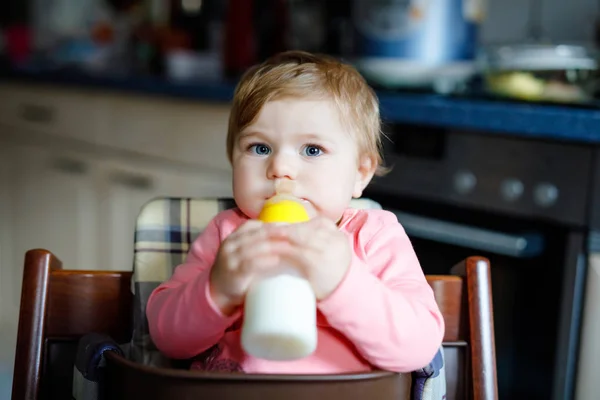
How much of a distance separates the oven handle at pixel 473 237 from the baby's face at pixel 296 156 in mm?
559

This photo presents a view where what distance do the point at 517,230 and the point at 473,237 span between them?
7cm

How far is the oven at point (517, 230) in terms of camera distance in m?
1.17

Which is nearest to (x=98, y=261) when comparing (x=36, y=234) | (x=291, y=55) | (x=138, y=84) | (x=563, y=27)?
(x=36, y=234)


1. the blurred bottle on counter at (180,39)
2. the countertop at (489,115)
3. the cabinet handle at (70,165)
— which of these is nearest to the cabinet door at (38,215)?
the cabinet handle at (70,165)

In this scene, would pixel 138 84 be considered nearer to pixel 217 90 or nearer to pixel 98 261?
pixel 217 90

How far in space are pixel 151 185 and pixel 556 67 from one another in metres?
1.04

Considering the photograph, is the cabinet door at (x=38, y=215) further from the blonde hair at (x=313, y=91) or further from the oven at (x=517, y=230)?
the blonde hair at (x=313, y=91)

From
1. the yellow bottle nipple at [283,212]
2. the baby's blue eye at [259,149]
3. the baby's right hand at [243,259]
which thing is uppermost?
the baby's blue eye at [259,149]

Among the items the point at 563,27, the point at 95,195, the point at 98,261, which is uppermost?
the point at 563,27

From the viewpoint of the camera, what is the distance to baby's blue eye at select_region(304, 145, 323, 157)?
73cm

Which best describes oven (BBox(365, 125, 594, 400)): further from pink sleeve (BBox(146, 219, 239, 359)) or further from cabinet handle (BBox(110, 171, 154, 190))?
cabinet handle (BBox(110, 171, 154, 190))

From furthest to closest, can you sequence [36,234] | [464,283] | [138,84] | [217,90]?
[36,234], [138,84], [217,90], [464,283]

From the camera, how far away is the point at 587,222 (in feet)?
3.77

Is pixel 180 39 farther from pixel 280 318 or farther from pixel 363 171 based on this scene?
pixel 280 318
